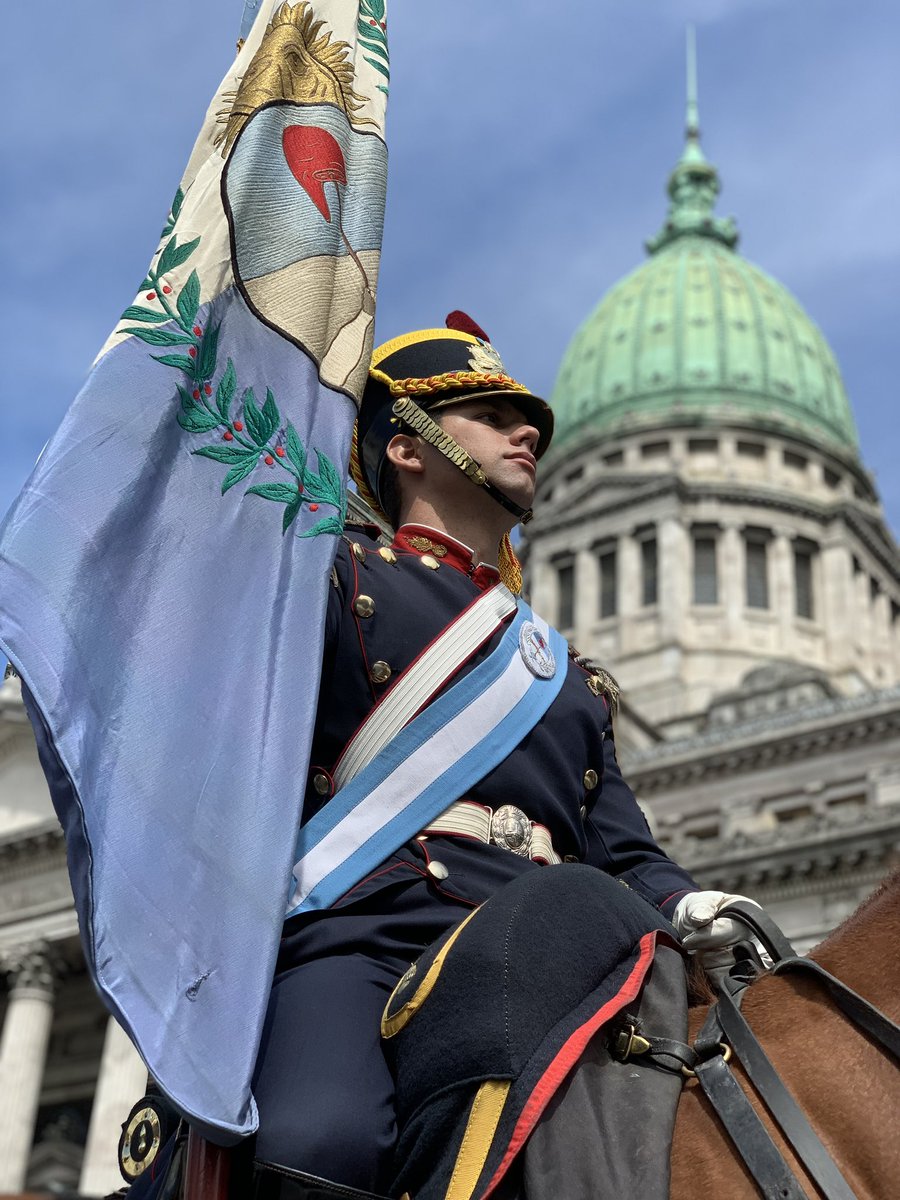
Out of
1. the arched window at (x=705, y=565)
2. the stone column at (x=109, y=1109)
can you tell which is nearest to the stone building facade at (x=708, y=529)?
the arched window at (x=705, y=565)

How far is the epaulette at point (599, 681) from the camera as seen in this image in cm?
431

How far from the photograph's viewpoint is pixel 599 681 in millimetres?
4348

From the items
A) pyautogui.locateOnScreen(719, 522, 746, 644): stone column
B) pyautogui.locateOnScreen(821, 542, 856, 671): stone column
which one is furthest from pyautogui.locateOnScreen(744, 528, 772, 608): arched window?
pyautogui.locateOnScreen(821, 542, 856, 671): stone column

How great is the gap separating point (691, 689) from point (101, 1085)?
28.9m

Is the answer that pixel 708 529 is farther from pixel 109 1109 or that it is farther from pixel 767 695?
pixel 109 1109

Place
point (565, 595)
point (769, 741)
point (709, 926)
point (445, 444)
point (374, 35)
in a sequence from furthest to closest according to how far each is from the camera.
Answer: point (565, 595) < point (769, 741) < point (374, 35) < point (445, 444) < point (709, 926)

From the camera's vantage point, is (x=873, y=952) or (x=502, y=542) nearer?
(x=873, y=952)

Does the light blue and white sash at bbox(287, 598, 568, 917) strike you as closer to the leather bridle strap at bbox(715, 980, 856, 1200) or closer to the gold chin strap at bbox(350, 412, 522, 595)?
the gold chin strap at bbox(350, 412, 522, 595)

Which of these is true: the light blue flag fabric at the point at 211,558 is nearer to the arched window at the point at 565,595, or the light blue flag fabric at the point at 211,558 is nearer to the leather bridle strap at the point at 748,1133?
the leather bridle strap at the point at 748,1133

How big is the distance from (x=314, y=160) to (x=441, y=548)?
1.06 meters

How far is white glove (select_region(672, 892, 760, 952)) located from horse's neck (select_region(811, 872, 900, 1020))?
10.1 inches

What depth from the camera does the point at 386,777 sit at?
362 centimetres

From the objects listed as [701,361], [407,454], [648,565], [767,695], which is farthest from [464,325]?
[701,361]

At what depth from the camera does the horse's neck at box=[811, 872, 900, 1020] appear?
3.06 meters
